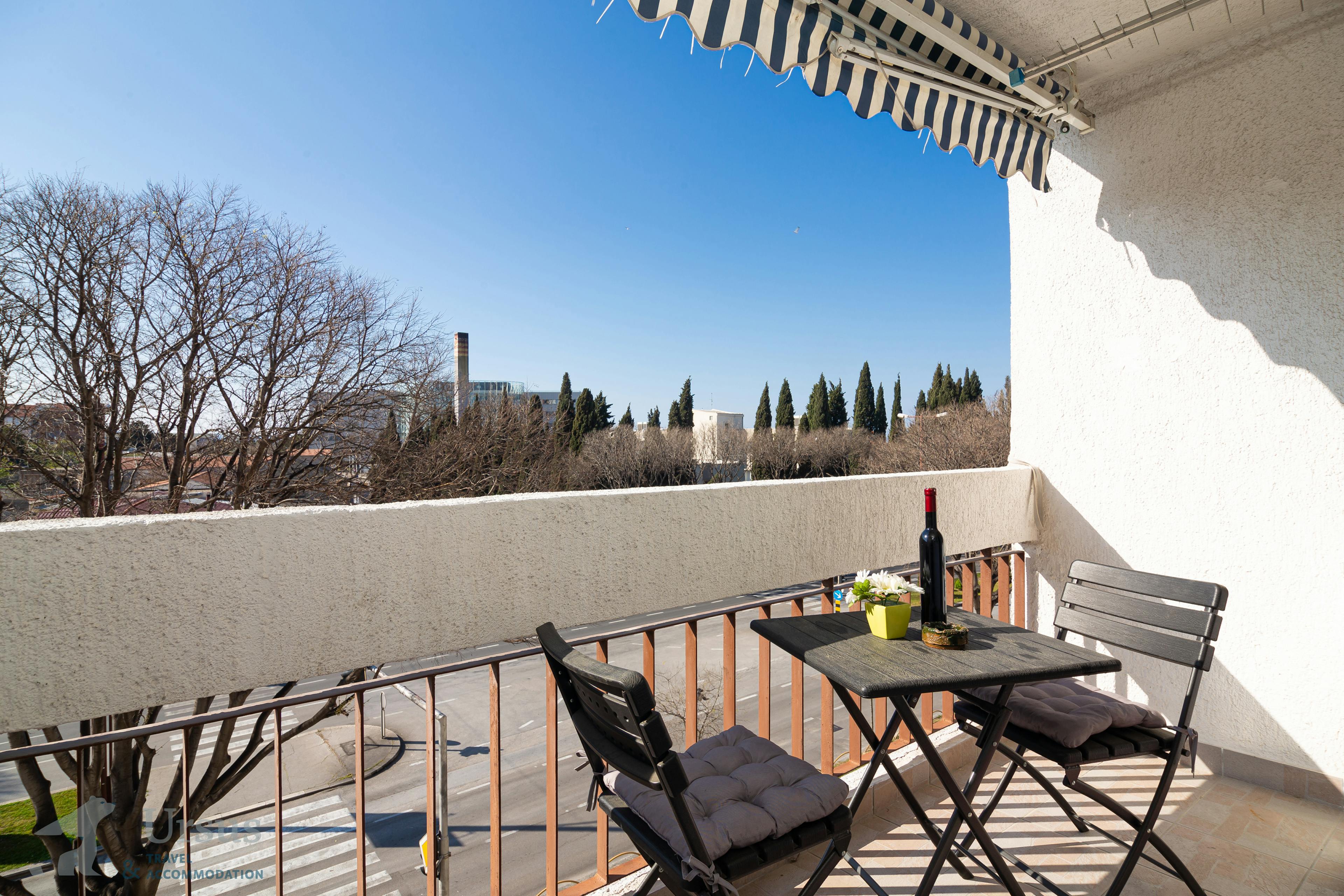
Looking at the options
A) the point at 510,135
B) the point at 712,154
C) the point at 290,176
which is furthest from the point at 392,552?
the point at 712,154

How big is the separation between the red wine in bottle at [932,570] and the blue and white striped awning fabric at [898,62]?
4.31ft

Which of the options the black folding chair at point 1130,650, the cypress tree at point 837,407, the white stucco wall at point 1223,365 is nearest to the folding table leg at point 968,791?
the black folding chair at point 1130,650

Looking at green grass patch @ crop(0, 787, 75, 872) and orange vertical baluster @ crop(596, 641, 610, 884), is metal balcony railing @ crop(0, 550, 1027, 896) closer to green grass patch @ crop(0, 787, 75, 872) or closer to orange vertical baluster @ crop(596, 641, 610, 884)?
orange vertical baluster @ crop(596, 641, 610, 884)

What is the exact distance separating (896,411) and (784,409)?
782cm

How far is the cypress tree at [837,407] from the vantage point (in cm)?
4575

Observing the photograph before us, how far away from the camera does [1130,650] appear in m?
1.92

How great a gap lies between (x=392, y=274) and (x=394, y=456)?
5297mm

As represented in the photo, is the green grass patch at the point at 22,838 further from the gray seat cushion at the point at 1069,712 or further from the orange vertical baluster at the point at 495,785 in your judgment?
the gray seat cushion at the point at 1069,712

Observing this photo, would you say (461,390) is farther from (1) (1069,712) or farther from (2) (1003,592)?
(1) (1069,712)

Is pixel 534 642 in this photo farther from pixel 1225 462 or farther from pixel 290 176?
pixel 290 176

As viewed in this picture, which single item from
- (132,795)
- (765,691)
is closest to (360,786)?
(765,691)

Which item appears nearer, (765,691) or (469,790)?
(765,691)

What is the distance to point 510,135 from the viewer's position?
33625 mm

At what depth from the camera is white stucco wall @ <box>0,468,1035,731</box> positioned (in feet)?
3.92
